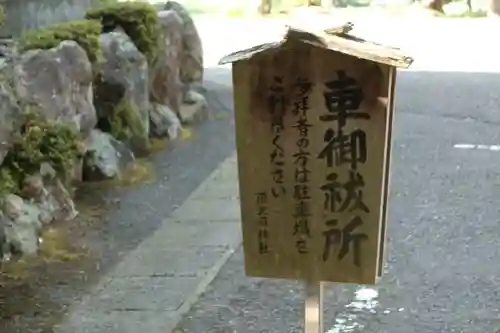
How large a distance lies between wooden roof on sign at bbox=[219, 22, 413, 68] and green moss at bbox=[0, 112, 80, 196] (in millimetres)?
3125

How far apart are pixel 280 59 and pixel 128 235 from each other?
3109 mm

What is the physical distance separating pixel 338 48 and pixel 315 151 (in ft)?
1.09

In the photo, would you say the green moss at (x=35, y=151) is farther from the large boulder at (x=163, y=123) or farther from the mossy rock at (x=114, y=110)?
the large boulder at (x=163, y=123)

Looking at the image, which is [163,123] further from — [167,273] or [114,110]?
[167,273]

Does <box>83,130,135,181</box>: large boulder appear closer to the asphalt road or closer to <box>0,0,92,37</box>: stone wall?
<box>0,0,92,37</box>: stone wall

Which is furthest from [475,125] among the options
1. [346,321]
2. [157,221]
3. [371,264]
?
[371,264]

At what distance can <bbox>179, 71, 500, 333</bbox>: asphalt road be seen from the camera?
4.11 m

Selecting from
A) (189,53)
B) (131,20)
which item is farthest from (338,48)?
(189,53)

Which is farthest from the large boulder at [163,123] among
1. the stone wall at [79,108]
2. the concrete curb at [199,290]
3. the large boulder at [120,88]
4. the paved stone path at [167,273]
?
the concrete curb at [199,290]

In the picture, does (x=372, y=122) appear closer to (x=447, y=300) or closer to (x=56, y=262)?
(x=447, y=300)

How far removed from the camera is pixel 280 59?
2613mm

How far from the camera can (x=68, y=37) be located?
22.0 feet

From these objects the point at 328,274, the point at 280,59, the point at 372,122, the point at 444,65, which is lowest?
the point at 444,65

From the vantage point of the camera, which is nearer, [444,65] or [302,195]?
[302,195]
